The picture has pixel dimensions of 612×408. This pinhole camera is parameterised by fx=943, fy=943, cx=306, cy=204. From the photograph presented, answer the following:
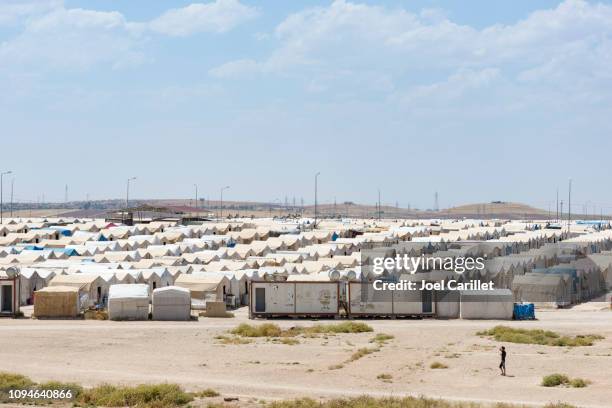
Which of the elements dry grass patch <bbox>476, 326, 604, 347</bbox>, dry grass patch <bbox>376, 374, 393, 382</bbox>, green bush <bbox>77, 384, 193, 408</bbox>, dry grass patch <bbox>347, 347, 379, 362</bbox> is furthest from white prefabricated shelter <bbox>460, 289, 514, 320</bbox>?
green bush <bbox>77, 384, 193, 408</bbox>

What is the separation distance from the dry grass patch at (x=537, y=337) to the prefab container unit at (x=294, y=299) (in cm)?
728

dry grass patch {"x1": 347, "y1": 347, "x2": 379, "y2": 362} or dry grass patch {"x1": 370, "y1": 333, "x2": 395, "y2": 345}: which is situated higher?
dry grass patch {"x1": 370, "y1": 333, "x2": 395, "y2": 345}

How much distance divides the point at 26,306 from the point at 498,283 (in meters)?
24.4

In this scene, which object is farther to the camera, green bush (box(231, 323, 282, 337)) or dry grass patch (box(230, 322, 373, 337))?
dry grass patch (box(230, 322, 373, 337))

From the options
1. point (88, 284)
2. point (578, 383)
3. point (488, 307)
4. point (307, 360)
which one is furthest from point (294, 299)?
point (578, 383)

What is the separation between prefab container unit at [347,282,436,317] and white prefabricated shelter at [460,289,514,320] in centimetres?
148

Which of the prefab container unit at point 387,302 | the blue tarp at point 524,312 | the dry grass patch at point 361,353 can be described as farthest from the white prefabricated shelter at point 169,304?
the blue tarp at point 524,312

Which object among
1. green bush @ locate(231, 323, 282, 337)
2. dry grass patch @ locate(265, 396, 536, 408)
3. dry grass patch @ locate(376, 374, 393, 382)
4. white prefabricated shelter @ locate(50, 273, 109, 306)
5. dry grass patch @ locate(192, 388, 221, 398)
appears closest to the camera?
dry grass patch @ locate(265, 396, 536, 408)

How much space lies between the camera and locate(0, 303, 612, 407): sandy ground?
25.4 meters

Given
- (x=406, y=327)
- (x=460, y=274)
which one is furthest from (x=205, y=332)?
(x=460, y=274)

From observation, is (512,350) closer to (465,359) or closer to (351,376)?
(465,359)

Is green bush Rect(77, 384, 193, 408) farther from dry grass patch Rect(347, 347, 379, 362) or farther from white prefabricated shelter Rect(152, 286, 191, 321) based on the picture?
white prefabricated shelter Rect(152, 286, 191, 321)

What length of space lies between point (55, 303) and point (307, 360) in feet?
47.3

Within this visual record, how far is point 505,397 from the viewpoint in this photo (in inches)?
958
